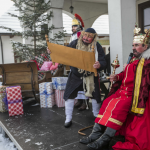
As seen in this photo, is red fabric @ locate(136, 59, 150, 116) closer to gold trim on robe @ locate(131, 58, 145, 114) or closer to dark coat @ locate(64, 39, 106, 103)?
gold trim on robe @ locate(131, 58, 145, 114)

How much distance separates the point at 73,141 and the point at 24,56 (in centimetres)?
429

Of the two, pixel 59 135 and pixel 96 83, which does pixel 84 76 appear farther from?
pixel 59 135

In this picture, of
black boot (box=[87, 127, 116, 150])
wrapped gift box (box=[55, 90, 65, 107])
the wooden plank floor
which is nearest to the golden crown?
black boot (box=[87, 127, 116, 150])

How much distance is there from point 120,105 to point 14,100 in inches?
89.6

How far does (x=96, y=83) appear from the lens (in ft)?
9.29

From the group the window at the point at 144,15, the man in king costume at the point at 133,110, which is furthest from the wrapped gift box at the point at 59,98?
the window at the point at 144,15

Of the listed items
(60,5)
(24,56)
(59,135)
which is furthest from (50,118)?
(60,5)

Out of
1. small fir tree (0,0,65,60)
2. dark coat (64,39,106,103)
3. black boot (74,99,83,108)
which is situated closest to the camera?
dark coat (64,39,106,103)

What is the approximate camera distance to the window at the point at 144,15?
18.1 feet

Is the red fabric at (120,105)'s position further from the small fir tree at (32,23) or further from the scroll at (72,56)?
the small fir tree at (32,23)

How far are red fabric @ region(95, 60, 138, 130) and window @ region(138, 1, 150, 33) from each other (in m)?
3.94

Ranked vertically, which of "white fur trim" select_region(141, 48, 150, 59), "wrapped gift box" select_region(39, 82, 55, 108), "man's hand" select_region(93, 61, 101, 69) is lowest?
"wrapped gift box" select_region(39, 82, 55, 108)

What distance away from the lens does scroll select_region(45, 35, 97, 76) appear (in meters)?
2.54

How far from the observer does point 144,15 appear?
5.64 m
